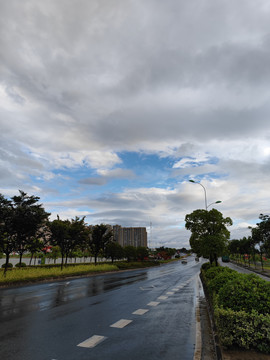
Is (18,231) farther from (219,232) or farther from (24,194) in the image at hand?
(219,232)

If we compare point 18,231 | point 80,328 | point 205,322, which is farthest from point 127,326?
point 18,231

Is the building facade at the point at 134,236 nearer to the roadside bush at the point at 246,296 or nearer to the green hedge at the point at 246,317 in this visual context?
the roadside bush at the point at 246,296

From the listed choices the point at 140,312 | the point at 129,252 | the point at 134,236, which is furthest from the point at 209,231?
the point at 134,236

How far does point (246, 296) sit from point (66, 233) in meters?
26.4

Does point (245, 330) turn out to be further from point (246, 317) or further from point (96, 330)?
point (96, 330)

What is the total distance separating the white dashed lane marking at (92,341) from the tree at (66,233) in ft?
78.3

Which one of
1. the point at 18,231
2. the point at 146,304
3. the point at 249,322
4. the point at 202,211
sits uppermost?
the point at 202,211

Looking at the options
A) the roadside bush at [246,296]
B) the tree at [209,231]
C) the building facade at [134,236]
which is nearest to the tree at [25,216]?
the tree at [209,231]

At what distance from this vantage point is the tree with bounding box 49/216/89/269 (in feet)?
94.2

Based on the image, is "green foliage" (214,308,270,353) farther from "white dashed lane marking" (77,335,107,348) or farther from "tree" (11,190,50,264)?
"tree" (11,190,50,264)

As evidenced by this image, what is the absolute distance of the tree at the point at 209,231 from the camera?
74.6 ft

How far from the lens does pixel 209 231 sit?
2428 cm

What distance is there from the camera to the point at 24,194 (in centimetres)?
2198

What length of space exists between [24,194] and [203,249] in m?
17.6
